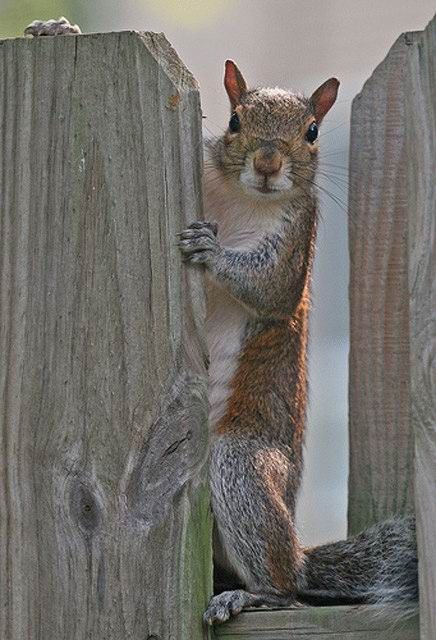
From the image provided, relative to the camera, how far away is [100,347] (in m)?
2.55

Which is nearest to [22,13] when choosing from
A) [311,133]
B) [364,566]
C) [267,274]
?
[311,133]

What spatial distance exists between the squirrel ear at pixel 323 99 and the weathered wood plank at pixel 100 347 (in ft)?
3.71

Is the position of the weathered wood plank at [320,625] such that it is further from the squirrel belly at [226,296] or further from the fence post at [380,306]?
the squirrel belly at [226,296]

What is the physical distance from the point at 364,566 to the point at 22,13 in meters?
2.81

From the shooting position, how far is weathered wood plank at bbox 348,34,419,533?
303 cm

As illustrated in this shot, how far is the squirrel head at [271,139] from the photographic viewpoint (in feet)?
11.7

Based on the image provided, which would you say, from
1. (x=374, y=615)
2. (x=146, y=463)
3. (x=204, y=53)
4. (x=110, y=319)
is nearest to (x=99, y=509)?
(x=146, y=463)

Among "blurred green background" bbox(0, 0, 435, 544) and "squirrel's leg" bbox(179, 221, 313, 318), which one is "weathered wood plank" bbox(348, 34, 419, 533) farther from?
"blurred green background" bbox(0, 0, 435, 544)

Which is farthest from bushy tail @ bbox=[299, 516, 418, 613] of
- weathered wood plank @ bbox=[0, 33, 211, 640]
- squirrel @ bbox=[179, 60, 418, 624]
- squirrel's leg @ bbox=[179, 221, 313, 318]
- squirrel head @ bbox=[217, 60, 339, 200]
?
squirrel head @ bbox=[217, 60, 339, 200]

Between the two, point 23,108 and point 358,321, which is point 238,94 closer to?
point 358,321

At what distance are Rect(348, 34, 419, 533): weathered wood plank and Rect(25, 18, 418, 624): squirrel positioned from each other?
11 cm

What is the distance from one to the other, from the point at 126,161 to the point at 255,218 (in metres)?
1.12

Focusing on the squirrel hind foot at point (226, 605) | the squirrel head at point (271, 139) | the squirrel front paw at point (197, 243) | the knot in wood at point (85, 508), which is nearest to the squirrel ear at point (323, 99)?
the squirrel head at point (271, 139)

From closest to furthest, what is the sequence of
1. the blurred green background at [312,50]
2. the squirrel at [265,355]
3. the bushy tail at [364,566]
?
the bushy tail at [364,566], the squirrel at [265,355], the blurred green background at [312,50]
